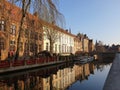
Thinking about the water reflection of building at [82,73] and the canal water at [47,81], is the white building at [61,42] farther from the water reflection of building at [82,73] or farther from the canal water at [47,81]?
the canal water at [47,81]

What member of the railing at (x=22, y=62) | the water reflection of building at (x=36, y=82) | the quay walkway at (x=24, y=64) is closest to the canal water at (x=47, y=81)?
the water reflection of building at (x=36, y=82)

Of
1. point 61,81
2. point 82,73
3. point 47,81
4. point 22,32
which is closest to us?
point 47,81

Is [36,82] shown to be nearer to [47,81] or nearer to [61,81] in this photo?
[47,81]

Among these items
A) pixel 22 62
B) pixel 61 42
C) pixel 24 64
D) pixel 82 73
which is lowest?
pixel 82 73

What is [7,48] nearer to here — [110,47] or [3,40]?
[3,40]

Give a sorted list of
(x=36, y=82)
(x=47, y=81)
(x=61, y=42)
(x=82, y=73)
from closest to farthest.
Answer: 1. (x=36, y=82)
2. (x=47, y=81)
3. (x=82, y=73)
4. (x=61, y=42)

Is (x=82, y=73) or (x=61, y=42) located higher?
(x=61, y=42)

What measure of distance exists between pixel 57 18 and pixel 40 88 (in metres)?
16.5

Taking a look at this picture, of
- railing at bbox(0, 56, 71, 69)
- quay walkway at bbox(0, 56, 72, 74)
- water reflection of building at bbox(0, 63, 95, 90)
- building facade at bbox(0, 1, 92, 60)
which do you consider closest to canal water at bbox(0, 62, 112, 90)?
water reflection of building at bbox(0, 63, 95, 90)

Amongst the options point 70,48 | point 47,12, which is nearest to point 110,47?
point 70,48

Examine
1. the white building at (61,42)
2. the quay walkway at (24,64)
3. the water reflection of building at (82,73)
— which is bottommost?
the water reflection of building at (82,73)

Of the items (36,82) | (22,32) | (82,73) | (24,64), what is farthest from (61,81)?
(22,32)

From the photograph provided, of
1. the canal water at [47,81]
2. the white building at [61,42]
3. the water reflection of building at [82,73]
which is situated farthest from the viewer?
the white building at [61,42]

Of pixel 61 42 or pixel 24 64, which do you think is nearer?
pixel 24 64
